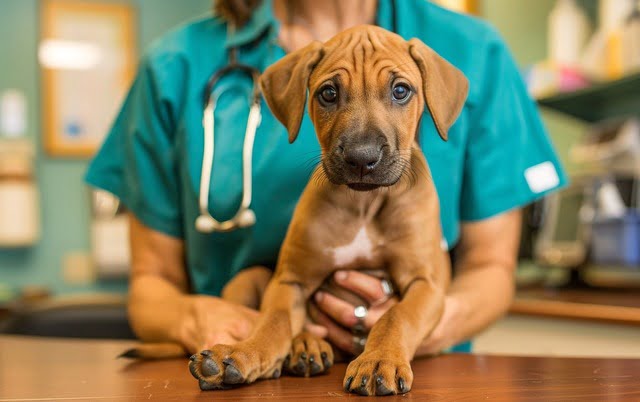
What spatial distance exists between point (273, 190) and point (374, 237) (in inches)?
9.2

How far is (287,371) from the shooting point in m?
0.90

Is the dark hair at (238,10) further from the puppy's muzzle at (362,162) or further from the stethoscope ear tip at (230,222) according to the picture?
the puppy's muzzle at (362,162)

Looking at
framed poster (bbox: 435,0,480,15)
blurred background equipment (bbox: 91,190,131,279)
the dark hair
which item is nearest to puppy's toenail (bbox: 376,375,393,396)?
the dark hair

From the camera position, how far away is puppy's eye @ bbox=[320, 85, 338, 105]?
0.91 meters

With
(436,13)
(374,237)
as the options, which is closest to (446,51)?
(436,13)

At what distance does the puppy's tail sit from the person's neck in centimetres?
53

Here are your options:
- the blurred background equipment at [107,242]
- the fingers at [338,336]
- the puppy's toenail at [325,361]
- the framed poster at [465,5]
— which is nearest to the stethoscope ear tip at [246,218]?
the fingers at [338,336]

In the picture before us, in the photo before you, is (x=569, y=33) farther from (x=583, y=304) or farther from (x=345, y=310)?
(x=345, y=310)

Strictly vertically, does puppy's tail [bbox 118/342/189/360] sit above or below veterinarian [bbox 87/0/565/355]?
below

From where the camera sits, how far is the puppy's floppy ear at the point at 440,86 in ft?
3.02

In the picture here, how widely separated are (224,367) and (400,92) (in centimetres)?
39

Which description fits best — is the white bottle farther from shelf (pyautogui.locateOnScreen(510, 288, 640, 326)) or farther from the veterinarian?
the veterinarian

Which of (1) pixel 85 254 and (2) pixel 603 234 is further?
(1) pixel 85 254

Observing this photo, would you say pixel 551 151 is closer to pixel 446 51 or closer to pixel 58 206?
pixel 446 51
